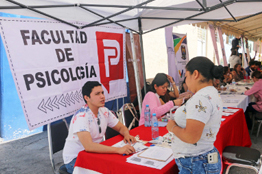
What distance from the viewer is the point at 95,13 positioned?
261 cm

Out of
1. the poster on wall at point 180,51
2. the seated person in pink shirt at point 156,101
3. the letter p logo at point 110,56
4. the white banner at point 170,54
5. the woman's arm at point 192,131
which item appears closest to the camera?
the woman's arm at point 192,131

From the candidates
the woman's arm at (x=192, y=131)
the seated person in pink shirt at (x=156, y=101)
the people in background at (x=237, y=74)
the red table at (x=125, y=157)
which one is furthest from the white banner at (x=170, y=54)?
the woman's arm at (x=192, y=131)

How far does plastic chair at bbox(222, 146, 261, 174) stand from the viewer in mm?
1859

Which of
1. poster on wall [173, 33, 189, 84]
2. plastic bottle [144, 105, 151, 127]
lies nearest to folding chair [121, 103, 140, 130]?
plastic bottle [144, 105, 151, 127]

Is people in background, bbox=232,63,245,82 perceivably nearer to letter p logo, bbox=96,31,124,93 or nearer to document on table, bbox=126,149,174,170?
letter p logo, bbox=96,31,124,93

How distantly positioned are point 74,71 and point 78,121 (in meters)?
1.10

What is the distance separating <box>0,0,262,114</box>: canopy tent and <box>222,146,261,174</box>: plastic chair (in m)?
1.53

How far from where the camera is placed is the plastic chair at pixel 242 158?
186cm

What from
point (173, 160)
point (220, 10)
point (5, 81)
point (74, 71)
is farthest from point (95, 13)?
point (5, 81)

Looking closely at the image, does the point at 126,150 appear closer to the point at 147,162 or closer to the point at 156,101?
the point at 147,162

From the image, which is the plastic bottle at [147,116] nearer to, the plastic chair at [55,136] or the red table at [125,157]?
the red table at [125,157]

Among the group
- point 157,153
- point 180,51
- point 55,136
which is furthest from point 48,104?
point 180,51

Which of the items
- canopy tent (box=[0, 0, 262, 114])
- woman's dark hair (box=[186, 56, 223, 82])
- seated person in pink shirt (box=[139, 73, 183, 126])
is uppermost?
canopy tent (box=[0, 0, 262, 114])

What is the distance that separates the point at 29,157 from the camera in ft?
11.0
